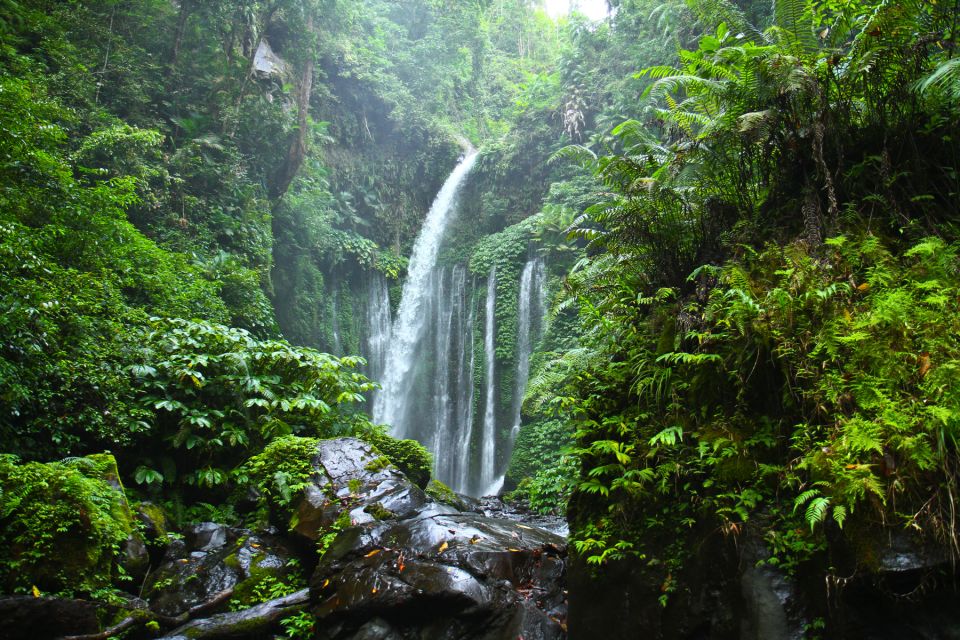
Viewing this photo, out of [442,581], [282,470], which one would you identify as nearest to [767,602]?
[442,581]

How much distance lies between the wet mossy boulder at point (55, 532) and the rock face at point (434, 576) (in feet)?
5.96

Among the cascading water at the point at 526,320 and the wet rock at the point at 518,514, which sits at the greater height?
the cascading water at the point at 526,320

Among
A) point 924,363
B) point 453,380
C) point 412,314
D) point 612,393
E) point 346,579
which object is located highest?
point 412,314

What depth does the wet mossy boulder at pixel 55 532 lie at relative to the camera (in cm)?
445

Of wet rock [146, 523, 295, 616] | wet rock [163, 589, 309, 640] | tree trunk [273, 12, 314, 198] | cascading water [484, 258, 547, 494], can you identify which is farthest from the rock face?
tree trunk [273, 12, 314, 198]

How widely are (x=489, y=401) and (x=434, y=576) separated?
40.2 ft

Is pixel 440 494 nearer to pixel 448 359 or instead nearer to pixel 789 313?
pixel 789 313

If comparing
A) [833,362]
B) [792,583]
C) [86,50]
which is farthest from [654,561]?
[86,50]

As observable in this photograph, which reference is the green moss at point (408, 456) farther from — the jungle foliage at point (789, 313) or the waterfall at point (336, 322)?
the waterfall at point (336, 322)

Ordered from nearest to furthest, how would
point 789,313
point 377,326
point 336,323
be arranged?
point 789,313
point 336,323
point 377,326

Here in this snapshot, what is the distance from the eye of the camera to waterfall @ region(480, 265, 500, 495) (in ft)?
50.7

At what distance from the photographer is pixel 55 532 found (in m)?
4.60

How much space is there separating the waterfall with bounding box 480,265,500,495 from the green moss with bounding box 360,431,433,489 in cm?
676

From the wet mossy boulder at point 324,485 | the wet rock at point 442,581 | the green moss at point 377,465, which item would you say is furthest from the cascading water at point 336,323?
the wet rock at point 442,581
